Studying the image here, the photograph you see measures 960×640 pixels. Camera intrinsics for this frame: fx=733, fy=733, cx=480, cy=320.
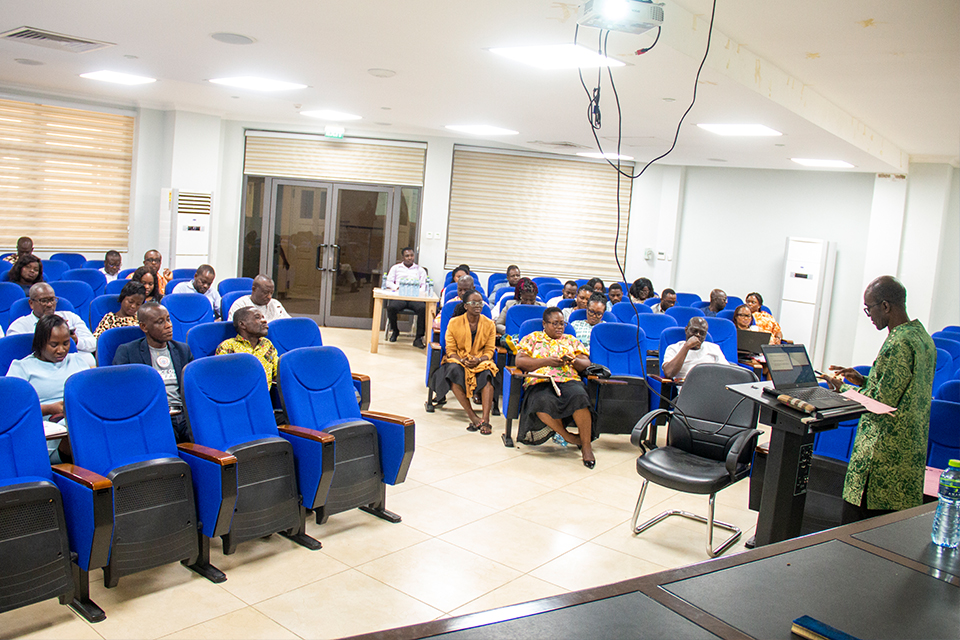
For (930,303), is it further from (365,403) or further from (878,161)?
(365,403)

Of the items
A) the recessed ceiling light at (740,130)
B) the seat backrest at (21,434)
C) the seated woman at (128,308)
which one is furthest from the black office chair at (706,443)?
the seated woman at (128,308)

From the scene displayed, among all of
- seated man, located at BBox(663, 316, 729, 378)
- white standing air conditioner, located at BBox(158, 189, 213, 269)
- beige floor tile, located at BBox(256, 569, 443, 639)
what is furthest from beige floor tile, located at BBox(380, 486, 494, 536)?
white standing air conditioner, located at BBox(158, 189, 213, 269)

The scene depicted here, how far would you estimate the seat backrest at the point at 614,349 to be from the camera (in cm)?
632

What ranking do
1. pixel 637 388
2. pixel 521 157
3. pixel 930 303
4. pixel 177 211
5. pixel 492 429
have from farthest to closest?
pixel 521 157, pixel 177 211, pixel 930 303, pixel 492 429, pixel 637 388

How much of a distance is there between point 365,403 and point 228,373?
1.44 meters

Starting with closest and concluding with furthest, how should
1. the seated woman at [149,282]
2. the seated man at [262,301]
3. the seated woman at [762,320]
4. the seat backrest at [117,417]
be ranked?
1. the seat backrest at [117,417]
2. the seated man at [262,301]
3. the seated woman at [149,282]
4. the seated woman at [762,320]

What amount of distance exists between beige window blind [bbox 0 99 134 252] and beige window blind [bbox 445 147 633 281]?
192 inches

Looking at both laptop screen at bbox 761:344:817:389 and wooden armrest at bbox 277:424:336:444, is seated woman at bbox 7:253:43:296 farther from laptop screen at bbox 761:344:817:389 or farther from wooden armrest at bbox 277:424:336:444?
laptop screen at bbox 761:344:817:389

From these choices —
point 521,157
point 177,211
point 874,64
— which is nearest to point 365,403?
point 874,64

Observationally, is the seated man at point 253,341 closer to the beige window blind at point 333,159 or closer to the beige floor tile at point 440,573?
the beige floor tile at point 440,573

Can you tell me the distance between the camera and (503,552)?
3.97m

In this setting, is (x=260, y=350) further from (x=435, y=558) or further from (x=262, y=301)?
(x=435, y=558)

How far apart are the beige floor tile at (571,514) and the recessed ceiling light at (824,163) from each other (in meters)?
6.35

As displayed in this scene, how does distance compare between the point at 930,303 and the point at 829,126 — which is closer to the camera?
the point at 829,126
